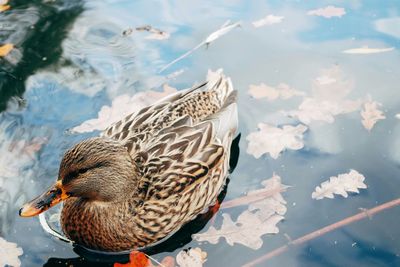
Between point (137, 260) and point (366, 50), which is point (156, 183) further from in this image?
point (366, 50)

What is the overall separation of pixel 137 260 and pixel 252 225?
882 mm

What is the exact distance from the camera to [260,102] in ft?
17.5

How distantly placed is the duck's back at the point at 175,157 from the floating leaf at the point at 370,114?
126 centimetres

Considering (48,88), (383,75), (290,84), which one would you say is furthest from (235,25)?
(48,88)

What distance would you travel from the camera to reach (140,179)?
158 inches

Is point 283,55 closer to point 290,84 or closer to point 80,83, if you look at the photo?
point 290,84

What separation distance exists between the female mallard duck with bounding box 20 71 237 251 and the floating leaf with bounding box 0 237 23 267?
1.23 ft

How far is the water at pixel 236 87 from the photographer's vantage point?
416 centimetres

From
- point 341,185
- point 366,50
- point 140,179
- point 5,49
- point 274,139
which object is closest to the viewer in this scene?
point 140,179

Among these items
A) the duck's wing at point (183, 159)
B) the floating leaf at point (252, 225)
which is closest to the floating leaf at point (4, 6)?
the duck's wing at point (183, 159)

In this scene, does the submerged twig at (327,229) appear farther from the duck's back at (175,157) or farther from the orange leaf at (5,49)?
the orange leaf at (5,49)

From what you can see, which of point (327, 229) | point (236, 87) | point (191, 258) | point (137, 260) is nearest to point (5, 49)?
point (236, 87)

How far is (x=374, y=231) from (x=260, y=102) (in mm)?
1703

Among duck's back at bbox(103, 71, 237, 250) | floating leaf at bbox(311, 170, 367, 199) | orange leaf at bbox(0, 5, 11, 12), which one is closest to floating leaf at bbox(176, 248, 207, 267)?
duck's back at bbox(103, 71, 237, 250)
